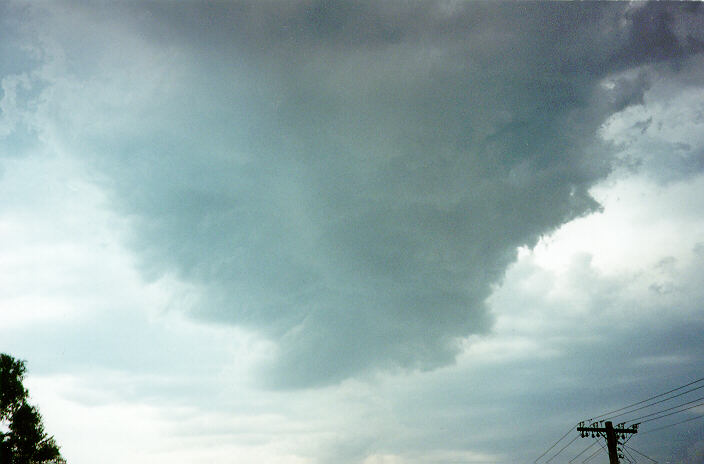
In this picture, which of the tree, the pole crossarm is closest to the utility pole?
the pole crossarm

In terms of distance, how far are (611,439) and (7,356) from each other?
52502mm

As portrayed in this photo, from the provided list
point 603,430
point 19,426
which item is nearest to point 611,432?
point 603,430

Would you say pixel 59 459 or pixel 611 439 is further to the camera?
pixel 611 439

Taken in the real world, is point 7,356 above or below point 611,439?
above

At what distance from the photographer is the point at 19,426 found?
5081 cm

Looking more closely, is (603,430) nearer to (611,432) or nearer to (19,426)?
(611,432)

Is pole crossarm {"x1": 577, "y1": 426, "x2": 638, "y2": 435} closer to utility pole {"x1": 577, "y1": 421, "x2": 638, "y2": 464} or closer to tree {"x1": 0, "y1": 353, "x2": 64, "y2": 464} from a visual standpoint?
utility pole {"x1": 577, "y1": 421, "x2": 638, "y2": 464}

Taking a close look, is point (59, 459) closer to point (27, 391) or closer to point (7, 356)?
point (27, 391)

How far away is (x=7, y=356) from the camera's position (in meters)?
52.3


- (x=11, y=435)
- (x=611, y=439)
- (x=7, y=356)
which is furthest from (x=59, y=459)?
(x=611, y=439)

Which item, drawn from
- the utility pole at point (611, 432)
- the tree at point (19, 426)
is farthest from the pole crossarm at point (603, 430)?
the tree at point (19, 426)

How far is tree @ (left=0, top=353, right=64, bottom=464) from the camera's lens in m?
50.5

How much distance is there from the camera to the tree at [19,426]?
50469 mm

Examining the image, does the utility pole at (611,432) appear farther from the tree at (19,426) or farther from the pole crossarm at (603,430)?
the tree at (19,426)
